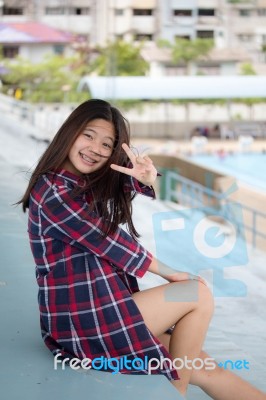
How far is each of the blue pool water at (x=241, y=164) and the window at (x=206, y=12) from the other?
11819 millimetres

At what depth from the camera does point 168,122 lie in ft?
66.7

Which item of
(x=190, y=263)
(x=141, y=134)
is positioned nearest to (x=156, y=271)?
(x=190, y=263)

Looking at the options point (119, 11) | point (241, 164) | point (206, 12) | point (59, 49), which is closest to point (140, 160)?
point (241, 164)

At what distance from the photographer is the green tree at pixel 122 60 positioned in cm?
2264

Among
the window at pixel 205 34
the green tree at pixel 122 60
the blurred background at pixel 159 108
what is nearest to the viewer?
the blurred background at pixel 159 108

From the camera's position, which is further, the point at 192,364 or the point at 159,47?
the point at 159,47

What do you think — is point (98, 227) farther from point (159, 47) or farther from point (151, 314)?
point (159, 47)

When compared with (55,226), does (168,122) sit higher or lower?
lower

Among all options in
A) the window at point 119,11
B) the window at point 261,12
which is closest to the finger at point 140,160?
the window at point 119,11

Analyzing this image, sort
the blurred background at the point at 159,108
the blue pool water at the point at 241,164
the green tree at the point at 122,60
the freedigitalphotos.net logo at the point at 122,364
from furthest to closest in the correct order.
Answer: the green tree at the point at 122,60, the blue pool water at the point at 241,164, the blurred background at the point at 159,108, the freedigitalphotos.net logo at the point at 122,364

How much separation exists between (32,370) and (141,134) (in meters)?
18.6

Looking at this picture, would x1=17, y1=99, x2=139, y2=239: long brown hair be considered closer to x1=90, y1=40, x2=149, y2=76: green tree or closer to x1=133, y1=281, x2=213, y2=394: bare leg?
x1=133, y1=281, x2=213, y2=394: bare leg

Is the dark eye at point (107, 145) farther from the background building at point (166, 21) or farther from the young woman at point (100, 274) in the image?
the background building at point (166, 21)

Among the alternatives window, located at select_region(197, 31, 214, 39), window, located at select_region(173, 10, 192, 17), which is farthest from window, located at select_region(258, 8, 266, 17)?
window, located at select_region(173, 10, 192, 17)
